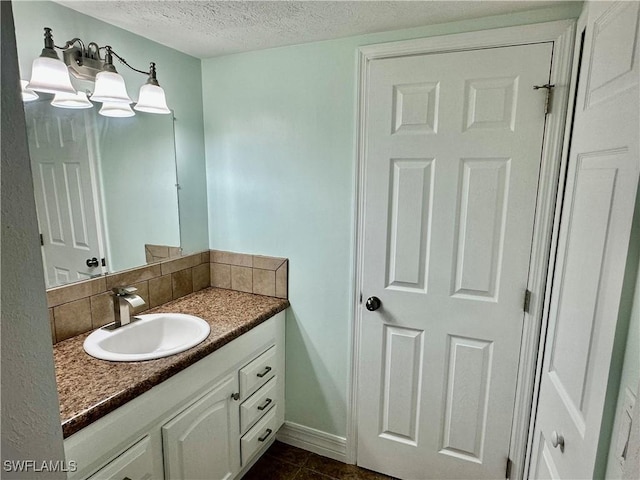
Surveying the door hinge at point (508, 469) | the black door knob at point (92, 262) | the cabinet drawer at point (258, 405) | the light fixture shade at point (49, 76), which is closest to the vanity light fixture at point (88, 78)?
the light fixture shade at point (49, 76)

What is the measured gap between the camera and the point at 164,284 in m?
1.83

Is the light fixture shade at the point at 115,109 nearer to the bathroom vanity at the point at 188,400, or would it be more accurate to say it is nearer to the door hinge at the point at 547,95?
the bathroom vanity at the point at 188,400

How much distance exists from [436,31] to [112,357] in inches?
69.8

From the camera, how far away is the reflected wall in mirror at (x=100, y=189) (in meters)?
1.36

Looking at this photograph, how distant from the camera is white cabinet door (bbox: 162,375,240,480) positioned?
130cm

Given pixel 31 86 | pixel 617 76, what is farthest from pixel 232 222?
pixel 617 76

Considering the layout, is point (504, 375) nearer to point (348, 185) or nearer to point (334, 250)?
point (334, 250)

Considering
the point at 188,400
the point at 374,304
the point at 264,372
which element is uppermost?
the point at 374,304

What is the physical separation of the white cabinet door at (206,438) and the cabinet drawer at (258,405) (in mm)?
51

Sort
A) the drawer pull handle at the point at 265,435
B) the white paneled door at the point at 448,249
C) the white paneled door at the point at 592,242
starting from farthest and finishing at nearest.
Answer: the drawer pull handle at the point at 265,435 → the white paneled door at the point at 448,249 → the white paneled door at the point at 592,242

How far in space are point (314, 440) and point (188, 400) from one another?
0.95 meters

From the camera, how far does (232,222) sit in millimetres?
2039

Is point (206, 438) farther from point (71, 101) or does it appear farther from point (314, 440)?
point (71, 101)

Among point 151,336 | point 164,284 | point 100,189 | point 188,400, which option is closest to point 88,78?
point 100,189
